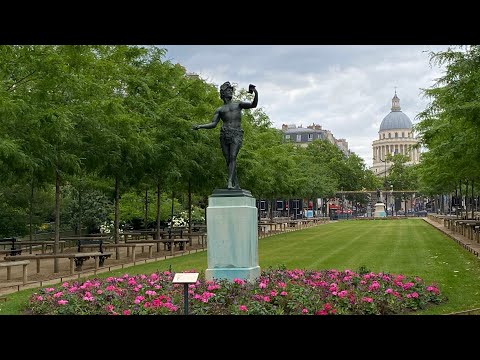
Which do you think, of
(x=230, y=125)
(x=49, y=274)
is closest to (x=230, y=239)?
(x=230, y=125)

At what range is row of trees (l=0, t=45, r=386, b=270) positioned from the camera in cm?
1692

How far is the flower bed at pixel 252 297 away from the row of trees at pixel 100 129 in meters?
4.50

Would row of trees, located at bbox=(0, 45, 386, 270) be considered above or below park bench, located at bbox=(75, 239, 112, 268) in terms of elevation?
above

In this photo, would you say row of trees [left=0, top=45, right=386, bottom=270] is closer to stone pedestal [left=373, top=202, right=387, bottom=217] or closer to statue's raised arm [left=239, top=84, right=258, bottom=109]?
statue's raised arm [left=239, top=84, right=258, bottom=109]

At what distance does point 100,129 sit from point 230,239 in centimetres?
854

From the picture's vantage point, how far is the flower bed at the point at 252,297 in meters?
10.9

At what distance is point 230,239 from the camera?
44.4ft

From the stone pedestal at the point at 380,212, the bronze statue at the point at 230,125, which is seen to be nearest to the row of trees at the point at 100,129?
the bronze statue at the point at 230,125

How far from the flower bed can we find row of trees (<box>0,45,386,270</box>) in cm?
450

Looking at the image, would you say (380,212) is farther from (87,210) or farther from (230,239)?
(230,239)

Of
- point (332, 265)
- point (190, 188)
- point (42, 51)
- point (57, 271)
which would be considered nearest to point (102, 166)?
point (57, 271)

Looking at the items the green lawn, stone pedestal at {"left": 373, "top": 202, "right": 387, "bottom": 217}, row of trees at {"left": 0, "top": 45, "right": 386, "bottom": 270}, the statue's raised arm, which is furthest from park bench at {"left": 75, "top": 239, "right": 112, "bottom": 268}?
stone pedestal at {"left": 373, "top": 202, "right": 387, "bottom": 217}

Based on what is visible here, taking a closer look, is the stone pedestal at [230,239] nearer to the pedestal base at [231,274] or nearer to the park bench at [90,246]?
the pedestal base at [231,274]
